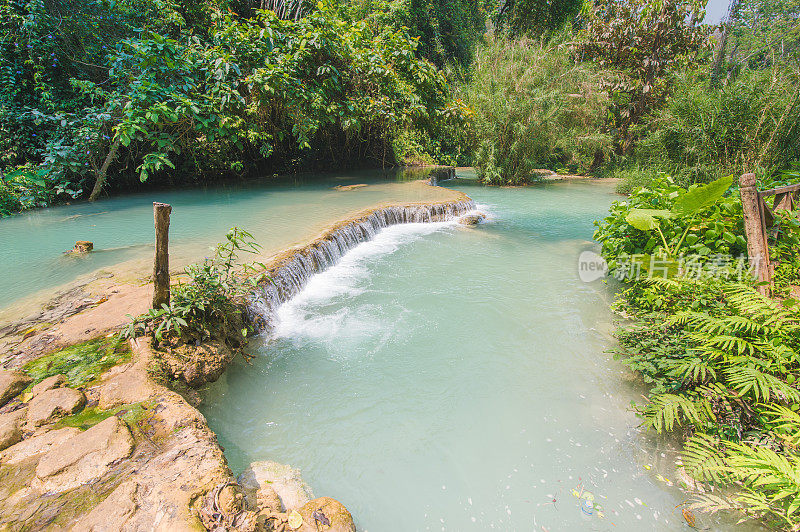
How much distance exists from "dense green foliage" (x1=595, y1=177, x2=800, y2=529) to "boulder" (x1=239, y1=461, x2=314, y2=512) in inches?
93.2

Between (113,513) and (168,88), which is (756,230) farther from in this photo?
(168,88)

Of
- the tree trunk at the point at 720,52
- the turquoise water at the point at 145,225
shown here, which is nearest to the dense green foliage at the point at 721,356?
the turquoise water at the point at 145,225

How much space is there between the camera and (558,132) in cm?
1375

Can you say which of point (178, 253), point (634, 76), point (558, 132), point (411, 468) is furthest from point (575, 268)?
point (634, 76)

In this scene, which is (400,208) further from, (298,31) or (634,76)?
(634,76)

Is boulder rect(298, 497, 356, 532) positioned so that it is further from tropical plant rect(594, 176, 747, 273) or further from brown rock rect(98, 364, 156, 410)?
tropical plant rect(594, 176, 747, 273)

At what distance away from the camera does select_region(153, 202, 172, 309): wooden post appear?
2895mm

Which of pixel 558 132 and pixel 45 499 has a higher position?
pixel 558 132

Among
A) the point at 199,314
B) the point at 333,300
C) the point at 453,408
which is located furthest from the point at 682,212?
the point at 199,314

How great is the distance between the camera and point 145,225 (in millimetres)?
7172

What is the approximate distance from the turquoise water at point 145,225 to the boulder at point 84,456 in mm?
2917

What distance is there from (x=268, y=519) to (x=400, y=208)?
7.56m

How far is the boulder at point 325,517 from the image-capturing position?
1960 millimetres

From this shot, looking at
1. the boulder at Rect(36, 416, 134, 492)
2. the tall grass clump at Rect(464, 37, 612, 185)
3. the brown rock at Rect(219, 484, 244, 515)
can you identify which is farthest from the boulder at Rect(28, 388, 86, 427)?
the tall grass clump at Rect(464, 37, 612, 185)
